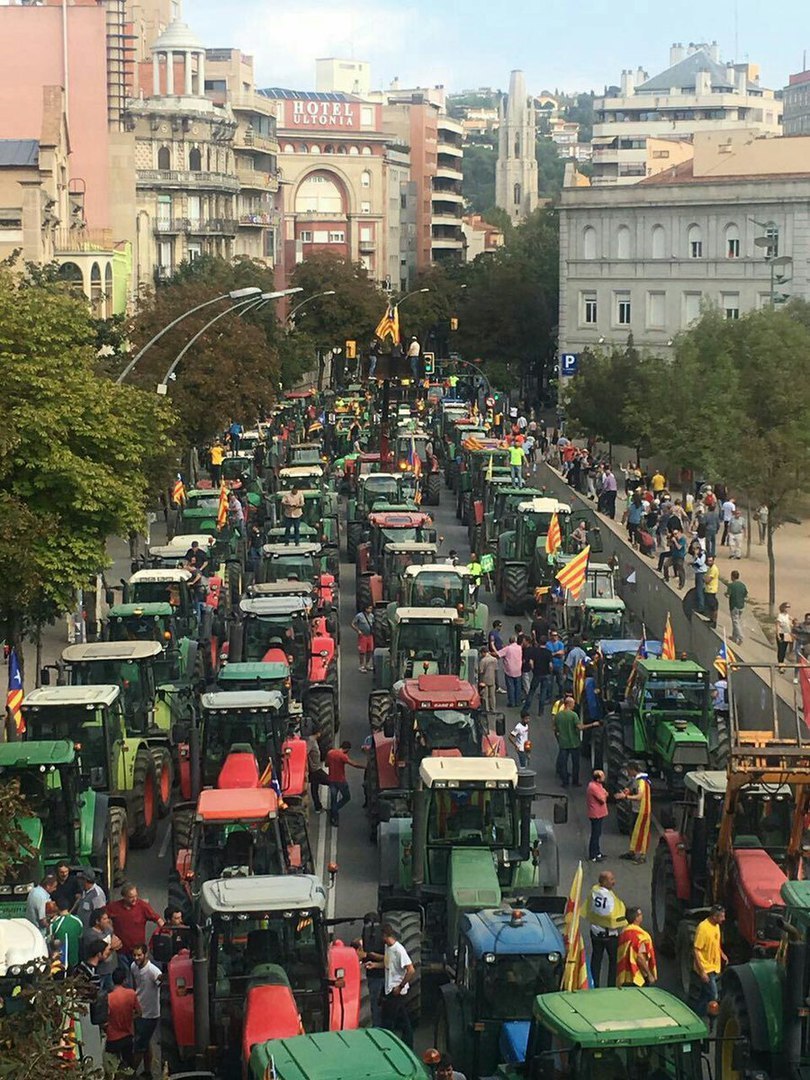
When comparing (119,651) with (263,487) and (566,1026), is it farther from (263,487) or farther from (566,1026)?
(263,487)

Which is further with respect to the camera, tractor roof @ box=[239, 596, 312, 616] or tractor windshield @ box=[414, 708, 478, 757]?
tractor roof @ box=[239, 596, 312, 616]

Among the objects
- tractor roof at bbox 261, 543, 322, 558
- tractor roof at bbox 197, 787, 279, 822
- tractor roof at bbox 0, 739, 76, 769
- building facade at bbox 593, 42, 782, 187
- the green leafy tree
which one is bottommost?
tractor roof at bbox 197, 787, 279, 822

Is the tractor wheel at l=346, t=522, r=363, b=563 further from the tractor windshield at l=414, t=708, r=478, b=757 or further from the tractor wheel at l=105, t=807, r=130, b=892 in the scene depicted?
the tractor wheel at l=105, t=807, r=130, b=892

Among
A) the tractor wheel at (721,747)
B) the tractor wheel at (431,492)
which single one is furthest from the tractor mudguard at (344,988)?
the tractor wheel at (431,492)

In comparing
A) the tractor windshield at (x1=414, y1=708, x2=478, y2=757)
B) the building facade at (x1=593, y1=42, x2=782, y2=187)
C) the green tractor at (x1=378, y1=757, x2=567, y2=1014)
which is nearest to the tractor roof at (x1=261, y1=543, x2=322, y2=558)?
the tractor windshield at (x1=414, y1=708, x2=478, y2=757)

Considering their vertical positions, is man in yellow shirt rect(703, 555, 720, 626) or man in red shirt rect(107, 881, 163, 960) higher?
man in yellow shirt rect(703, 555, 720, 626)

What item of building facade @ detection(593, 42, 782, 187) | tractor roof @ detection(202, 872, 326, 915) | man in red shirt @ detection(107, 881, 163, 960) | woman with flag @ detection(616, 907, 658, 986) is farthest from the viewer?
building facade @ detection(593, 42, 782, 187)
